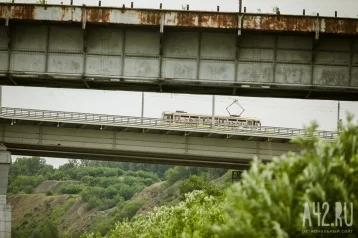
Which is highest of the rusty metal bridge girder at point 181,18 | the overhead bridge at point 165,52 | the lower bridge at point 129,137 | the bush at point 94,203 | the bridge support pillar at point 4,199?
the rusty metal bridge girder at point 181,18

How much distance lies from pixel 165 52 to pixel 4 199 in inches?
1219

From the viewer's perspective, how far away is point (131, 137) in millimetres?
58188

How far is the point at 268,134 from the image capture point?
58188 millimetres

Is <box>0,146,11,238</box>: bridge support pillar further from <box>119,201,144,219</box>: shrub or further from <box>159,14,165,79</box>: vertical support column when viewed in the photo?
<box>119,201,144,219</box>: shrub

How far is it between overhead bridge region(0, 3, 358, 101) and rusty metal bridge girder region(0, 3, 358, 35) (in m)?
0.04

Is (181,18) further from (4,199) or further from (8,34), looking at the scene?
(4,199)

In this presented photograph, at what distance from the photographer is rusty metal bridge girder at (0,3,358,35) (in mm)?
26406

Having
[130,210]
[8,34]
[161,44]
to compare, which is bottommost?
[130,210]

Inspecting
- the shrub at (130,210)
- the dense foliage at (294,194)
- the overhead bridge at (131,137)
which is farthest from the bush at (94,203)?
the dense foliage at (294,194)

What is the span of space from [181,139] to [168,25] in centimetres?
3243

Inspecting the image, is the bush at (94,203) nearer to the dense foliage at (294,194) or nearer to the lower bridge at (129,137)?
the lower bridge at (129,137)

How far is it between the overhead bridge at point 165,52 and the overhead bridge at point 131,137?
2914 cm

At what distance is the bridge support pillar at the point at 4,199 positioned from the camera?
5102cm

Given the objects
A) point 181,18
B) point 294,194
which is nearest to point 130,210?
point 181,18
